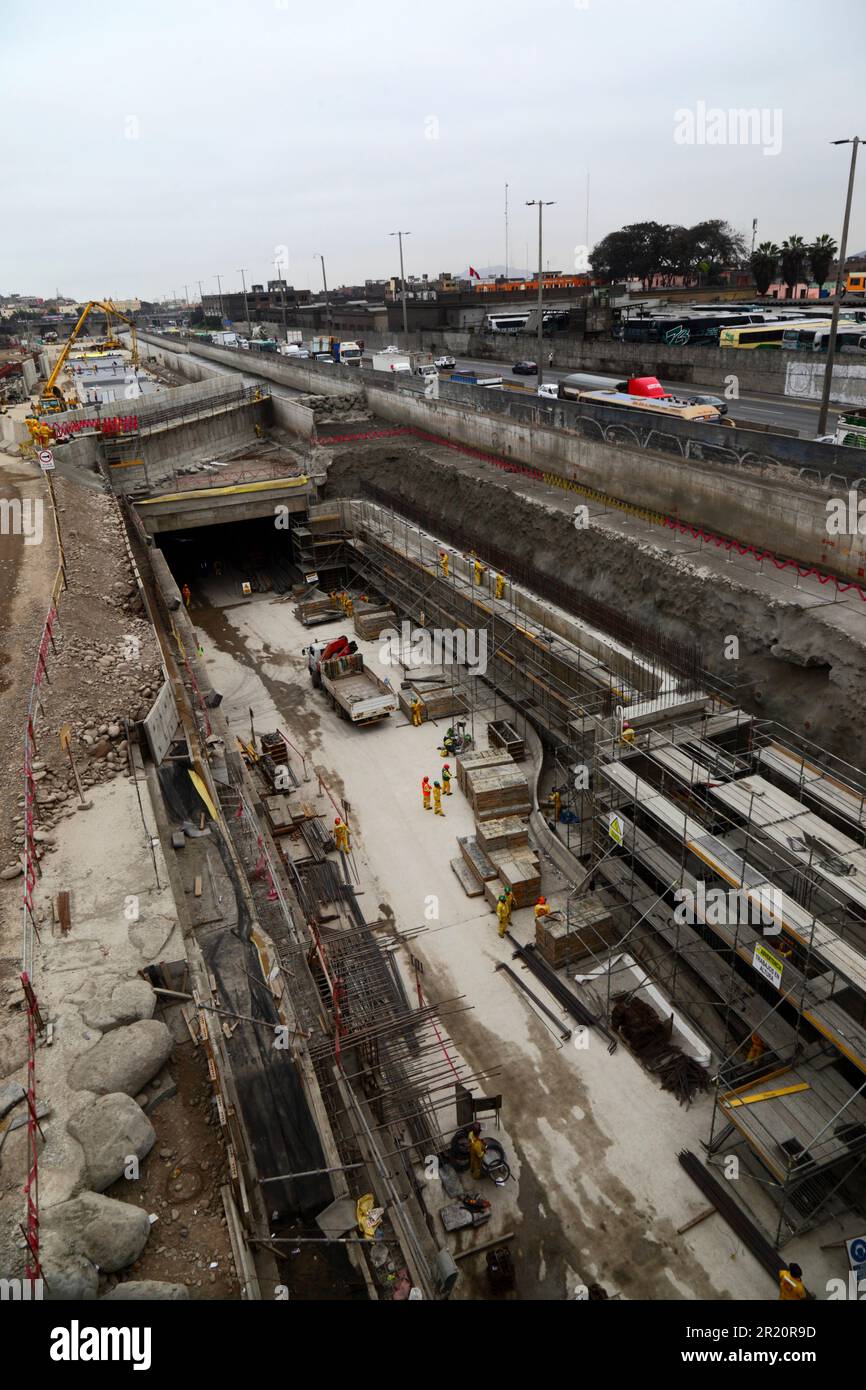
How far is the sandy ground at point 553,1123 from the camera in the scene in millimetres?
10281

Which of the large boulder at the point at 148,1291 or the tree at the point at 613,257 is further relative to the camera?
the tree at the point at 613,257

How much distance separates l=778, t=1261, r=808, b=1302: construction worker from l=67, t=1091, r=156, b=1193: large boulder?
7217 mm

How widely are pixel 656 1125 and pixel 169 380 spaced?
7151 centimetres

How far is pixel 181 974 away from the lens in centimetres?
1028

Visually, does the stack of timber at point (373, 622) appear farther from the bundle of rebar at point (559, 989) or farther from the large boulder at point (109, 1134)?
the large boulder at point (109, 1134)

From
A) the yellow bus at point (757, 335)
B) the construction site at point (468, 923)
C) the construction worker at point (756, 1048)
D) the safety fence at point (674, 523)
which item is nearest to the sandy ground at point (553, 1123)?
the construction site at point (468, 923)

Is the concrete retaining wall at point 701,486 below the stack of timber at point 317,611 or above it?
above

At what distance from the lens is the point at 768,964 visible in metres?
11.5

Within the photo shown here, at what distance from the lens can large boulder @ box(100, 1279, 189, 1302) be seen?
6.88 m

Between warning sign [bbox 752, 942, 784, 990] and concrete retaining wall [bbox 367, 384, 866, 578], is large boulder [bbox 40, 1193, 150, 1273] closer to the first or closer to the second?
warning sign [bbox 752, 942, 784, 990]

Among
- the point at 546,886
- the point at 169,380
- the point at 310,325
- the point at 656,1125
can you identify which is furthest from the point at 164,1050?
the point at 310,325

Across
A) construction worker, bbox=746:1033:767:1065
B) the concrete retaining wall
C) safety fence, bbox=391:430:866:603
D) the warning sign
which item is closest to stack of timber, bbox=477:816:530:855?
construction worker, bbox=746:1033:767:1065

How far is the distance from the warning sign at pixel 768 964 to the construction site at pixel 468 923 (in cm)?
10

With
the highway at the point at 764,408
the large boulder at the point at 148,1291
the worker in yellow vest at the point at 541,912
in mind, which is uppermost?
the highway at the point at 764,408
